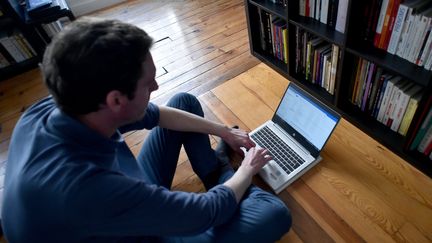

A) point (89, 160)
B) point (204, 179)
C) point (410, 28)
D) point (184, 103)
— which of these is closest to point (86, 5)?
point (184, 103)

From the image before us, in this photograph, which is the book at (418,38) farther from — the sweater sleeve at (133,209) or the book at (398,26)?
the sweater sleeve at (133,209)

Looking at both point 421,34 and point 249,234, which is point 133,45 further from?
point 421,34

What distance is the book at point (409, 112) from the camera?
106 centimetres

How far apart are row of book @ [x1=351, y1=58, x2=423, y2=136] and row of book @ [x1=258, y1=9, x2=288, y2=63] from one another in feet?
1.53

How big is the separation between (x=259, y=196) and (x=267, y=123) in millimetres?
488

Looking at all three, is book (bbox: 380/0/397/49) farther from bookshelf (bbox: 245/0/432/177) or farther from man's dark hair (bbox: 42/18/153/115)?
man's dark hair (bbox: 42/18/153/115)

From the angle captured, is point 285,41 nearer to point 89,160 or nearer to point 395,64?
point 395,64

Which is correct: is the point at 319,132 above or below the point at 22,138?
below


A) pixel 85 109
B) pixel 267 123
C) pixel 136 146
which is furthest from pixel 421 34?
pixel 136 146

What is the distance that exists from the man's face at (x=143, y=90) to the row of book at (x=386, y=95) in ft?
2.99

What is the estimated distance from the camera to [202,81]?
1.81m

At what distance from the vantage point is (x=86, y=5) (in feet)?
8.97

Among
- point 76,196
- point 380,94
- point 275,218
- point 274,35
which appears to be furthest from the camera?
point 274,35

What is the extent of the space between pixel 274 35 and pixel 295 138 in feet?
2.26
